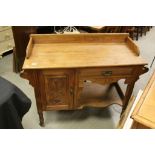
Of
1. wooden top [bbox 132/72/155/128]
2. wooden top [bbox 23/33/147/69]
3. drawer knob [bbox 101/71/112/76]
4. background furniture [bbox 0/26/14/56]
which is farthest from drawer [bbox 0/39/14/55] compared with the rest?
wooden top [bbox 132/72/155/128]

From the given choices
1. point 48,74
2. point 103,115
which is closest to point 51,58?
point 48,74

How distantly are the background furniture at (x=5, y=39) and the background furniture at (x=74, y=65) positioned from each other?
1.21m

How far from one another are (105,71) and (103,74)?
3cm

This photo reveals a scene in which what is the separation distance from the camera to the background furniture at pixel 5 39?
2.46 m

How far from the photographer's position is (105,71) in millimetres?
1332

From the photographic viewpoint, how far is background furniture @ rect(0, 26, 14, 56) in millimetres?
2461

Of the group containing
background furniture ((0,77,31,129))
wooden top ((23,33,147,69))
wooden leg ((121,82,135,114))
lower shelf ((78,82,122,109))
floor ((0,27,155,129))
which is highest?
wooden top ((23,33,147,69))

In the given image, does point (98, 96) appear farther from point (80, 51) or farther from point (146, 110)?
point (146, 110)

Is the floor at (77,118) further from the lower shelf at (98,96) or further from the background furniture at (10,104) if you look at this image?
the background furniture at (10,104)

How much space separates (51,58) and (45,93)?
0.29 meters

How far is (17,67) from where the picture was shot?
2332 mm

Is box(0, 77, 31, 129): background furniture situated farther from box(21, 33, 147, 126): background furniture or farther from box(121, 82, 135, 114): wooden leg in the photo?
box(121, 82, 135, 114): wooden leg

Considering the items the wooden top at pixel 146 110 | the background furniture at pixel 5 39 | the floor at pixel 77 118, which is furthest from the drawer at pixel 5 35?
the wooden top at pixel 146 110

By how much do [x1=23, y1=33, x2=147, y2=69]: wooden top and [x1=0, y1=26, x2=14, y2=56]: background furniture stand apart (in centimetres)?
121
